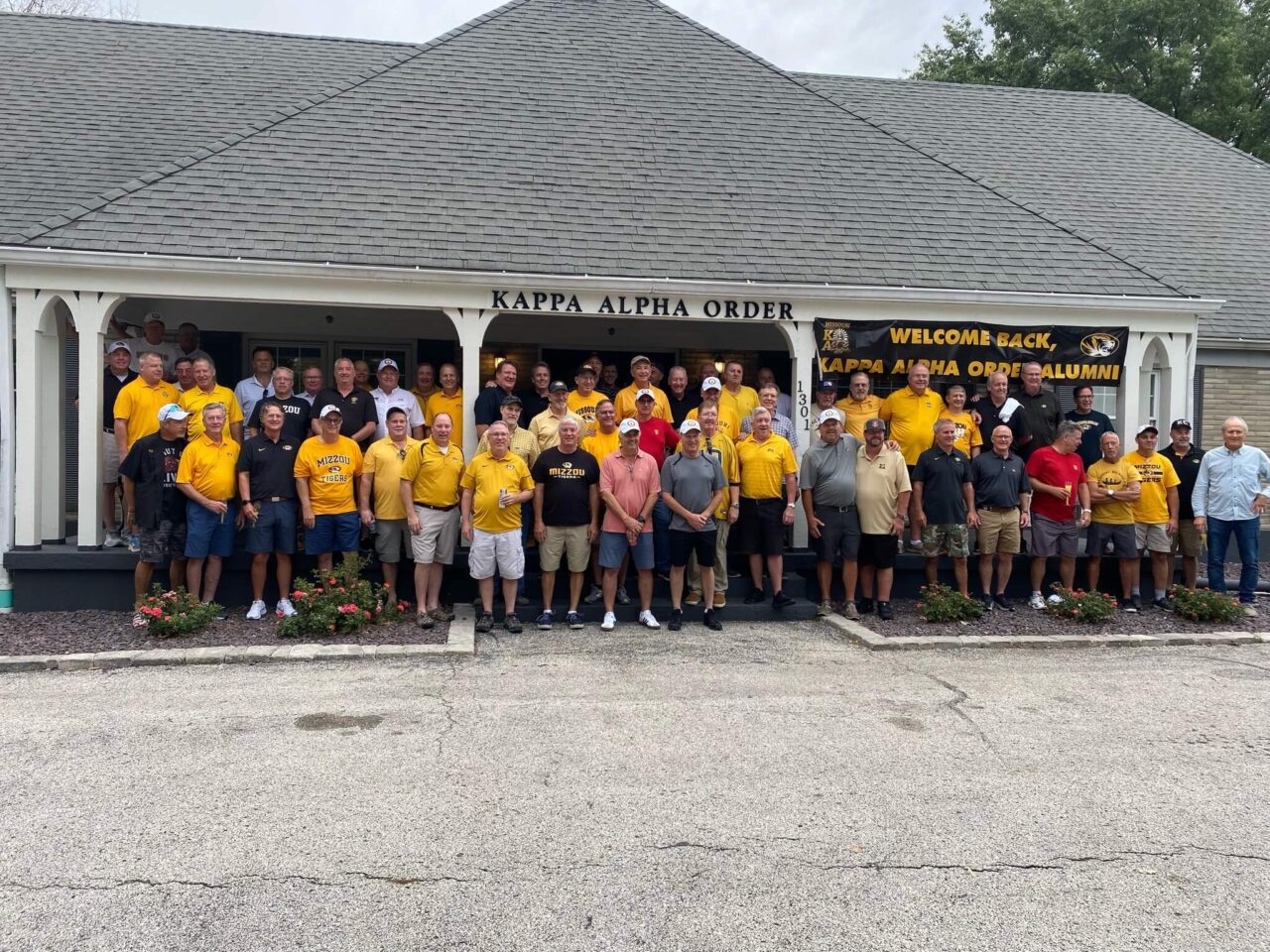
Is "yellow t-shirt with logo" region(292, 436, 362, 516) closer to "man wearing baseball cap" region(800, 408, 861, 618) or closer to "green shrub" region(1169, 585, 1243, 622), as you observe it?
"man wearing baseball cap" region(800, 408, 861, 618)

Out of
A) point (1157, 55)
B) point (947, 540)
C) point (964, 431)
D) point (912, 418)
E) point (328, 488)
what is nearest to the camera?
point (328, 488)

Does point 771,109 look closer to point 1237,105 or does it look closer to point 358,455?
point 358,455

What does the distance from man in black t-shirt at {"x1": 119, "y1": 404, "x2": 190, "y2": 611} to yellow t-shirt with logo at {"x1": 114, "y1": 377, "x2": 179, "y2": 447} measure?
0.45 meters

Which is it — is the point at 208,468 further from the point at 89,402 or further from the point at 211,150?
the point at 211,150

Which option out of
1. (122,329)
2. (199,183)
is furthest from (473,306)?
(122,329)

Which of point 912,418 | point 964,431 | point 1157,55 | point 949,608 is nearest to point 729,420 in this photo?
point 912,418

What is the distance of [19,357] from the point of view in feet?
25.8

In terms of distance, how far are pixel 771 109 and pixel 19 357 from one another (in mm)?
9163

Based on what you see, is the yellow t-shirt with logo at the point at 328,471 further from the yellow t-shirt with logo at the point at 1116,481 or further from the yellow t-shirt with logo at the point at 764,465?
the yellow t-shirt with logo at the point at 1116,481

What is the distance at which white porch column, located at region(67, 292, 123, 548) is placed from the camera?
7.93 metres

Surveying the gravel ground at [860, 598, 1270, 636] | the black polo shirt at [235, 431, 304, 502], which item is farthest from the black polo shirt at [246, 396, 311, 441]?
the gravel ground at [860, 598, 1270, 636]

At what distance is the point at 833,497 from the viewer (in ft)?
26.8

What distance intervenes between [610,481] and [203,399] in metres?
3.83

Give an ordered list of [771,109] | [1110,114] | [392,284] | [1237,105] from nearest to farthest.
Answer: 1. [392,284]
2. [771,109]
3. [1110,114]
4. [1237,105]
